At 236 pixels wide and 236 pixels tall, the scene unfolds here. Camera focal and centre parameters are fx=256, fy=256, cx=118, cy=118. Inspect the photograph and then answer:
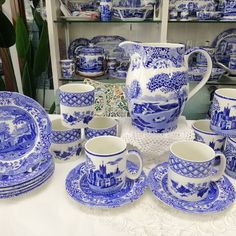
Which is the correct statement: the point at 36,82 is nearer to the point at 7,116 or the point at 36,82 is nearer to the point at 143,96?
the point at 7,116

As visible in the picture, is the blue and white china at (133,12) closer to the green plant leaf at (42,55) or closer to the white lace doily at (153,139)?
the green plant leaf at (42,55)

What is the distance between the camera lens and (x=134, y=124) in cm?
67

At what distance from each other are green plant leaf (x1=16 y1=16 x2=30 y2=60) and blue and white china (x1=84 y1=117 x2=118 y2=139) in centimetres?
87

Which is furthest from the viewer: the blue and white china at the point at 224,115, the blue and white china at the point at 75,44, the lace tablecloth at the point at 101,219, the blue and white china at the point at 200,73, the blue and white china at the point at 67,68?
the blue and white china at the point at 75,44

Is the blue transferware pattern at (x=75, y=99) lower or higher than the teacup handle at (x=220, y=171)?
higher

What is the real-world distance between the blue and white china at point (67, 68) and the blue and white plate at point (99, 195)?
2.95 feet

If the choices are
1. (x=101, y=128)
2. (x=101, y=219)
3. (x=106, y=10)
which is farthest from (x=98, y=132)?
(x=106, y=10)

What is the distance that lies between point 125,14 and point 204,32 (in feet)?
1.54

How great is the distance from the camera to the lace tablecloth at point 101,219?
46 cm

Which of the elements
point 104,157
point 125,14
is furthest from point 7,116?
point 125,14

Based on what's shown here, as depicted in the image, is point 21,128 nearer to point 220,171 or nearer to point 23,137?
point 23,137

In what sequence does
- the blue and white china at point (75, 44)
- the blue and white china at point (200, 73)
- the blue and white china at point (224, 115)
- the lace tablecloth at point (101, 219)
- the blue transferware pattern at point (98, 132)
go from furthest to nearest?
1. the blue and white china at point (75, 44)
2. the blue and white china at point (200, 73)
3. the blue transferware pattern at point (98, 132)
4. the blue and white china at point (224, 115)
5. the lace tablecloth at point (101, 219)

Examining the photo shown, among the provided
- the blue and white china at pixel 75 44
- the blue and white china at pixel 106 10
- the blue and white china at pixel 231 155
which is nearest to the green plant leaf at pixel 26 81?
the blue and white china at pixel 75 44

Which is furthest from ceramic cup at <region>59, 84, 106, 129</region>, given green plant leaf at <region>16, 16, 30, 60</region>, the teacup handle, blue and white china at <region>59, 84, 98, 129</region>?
green plant leaf at <region>16, 16, 30, 60</region>
